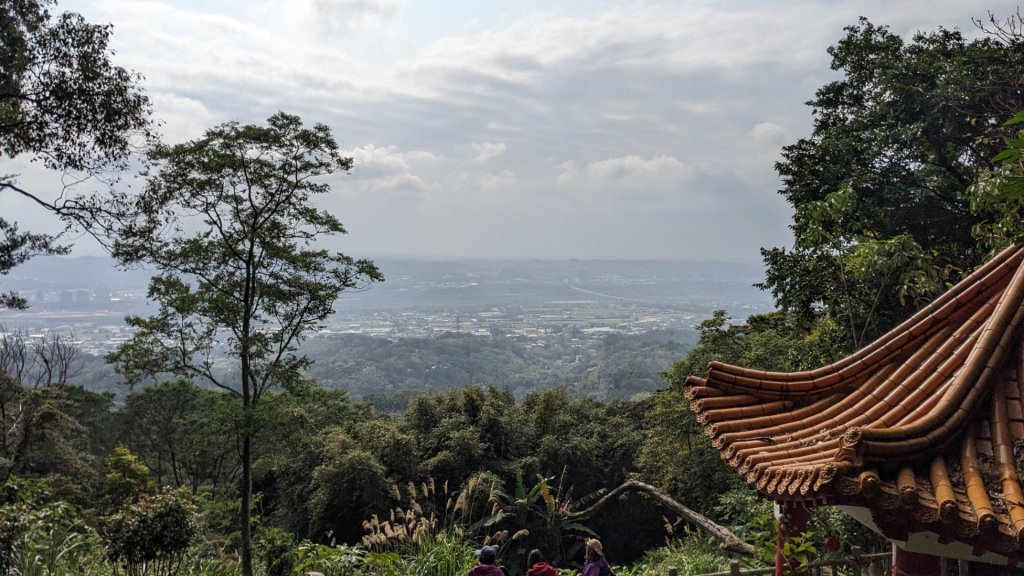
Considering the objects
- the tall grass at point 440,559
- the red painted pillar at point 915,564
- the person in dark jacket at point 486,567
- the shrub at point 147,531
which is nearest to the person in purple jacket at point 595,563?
the person in dark jacket at point 486,567

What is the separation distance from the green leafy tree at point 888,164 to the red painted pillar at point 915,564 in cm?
611

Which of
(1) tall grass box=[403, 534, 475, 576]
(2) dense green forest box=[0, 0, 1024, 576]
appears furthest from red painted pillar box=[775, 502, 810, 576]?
(1) tall grass box=[403, 534, 475, 576]

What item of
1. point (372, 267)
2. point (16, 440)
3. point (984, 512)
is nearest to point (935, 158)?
point (372, 267)

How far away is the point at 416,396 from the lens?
664 inches

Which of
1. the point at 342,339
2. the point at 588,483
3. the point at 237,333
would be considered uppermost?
the point at 237,333

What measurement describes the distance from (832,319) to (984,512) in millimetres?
9230

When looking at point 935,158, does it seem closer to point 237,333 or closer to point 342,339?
point 237,333

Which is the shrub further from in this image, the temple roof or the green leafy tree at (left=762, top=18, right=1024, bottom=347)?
the green leafy tree at (left=762, top=18, right=1024, bottom=347)

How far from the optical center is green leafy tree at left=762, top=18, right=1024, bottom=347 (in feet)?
30.1

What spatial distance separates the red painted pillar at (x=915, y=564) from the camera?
265cm

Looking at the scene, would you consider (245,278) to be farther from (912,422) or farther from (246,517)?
(912,422)

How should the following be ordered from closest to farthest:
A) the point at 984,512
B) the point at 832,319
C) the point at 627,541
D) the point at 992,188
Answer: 1. the point at 984,512
2. the point at 992,188
3. the point at 832,319
4. the point at 627,541

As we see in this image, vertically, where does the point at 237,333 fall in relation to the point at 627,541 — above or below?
above

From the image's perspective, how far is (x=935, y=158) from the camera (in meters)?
10.9
